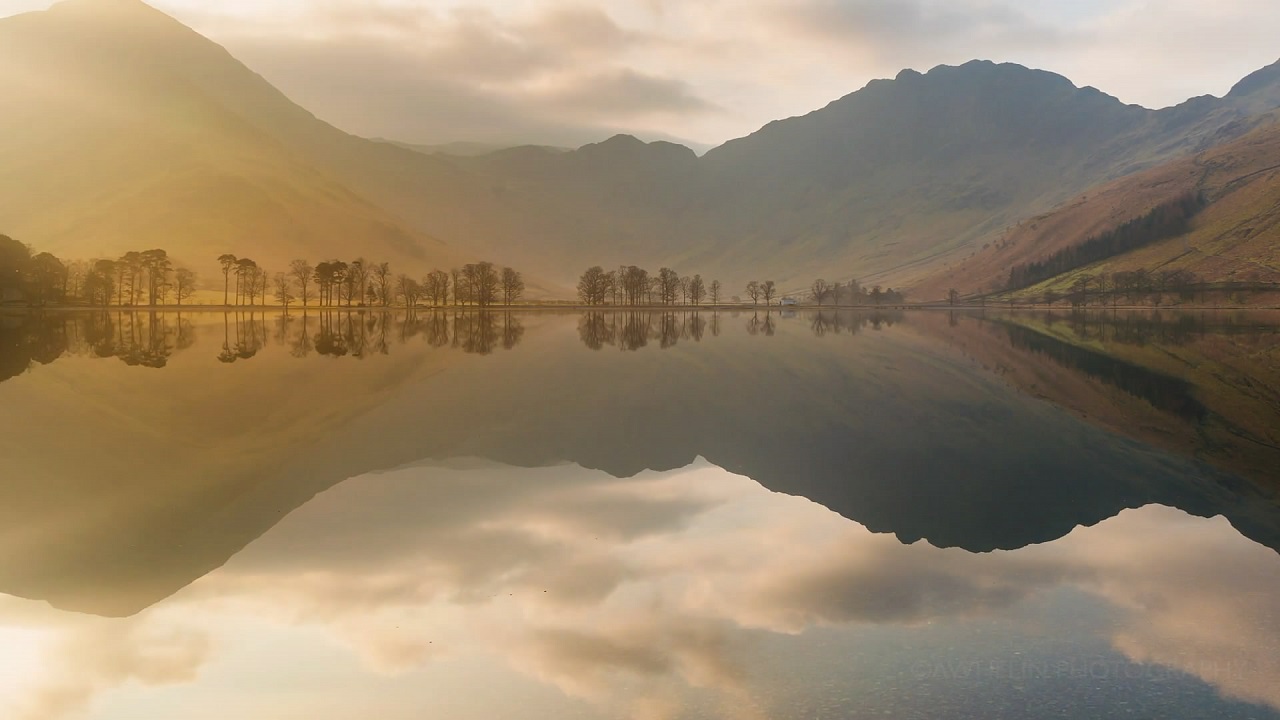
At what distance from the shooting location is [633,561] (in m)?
13.7

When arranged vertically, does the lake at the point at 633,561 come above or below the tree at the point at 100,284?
below

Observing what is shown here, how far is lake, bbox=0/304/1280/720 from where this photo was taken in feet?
31.2

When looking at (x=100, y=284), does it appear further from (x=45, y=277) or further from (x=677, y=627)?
(x=677, y=627)

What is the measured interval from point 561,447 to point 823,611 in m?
13.1

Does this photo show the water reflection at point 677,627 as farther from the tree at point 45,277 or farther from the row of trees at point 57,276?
the tree at point 45,277

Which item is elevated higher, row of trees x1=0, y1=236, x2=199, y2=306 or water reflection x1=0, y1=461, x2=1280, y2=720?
row of trees x1=0, y1=236, x2=199, y2=306

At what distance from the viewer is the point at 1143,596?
12406 millimetres

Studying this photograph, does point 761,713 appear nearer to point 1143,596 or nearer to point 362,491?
point 1143,596

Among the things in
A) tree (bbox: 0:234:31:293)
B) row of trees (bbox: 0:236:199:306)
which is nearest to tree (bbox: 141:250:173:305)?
row of trees (bbox: 0:236:199:306)

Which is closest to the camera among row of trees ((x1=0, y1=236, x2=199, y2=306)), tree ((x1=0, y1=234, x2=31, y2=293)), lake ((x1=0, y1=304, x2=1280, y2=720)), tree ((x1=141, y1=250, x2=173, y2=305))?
lake ((x1=0, y1=304, x2=1280, y2=720))

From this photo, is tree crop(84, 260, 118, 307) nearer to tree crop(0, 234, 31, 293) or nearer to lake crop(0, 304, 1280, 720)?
tree crop(0, 234, 31, 293)

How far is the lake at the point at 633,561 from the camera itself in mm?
9516

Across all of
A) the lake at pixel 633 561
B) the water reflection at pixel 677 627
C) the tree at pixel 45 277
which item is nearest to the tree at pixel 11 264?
the tree at pixel 45 277

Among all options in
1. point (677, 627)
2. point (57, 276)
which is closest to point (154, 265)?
point (57, 276)
